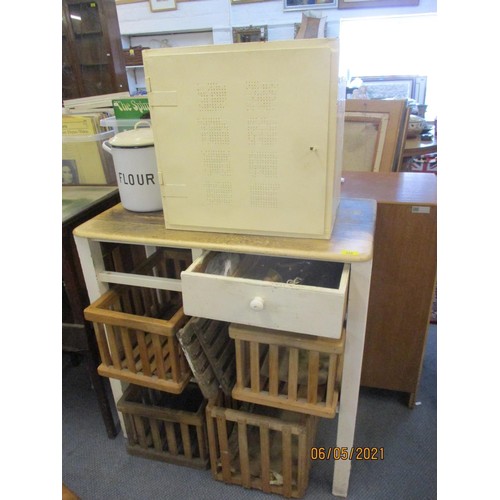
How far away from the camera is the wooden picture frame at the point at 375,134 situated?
161 centimetres

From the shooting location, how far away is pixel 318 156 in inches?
33.5

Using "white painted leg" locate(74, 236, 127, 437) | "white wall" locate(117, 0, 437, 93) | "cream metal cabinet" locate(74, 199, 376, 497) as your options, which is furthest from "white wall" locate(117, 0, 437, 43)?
"white painted leg" locate(74, 236, 127, 437)

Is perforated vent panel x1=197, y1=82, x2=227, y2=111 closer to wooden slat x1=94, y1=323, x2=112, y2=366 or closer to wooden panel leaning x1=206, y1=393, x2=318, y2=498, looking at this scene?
wooden slat x1=94, y1=323, x2=112, y2=366

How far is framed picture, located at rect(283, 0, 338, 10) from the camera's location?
4195 millimetres

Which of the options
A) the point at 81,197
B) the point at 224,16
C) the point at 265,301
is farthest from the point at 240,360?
the point at 224,16

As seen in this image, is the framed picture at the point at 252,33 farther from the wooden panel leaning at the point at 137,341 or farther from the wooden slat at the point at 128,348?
the wooden slat at the point at 128,348

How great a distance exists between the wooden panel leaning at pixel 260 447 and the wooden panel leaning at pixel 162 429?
0.07 meters

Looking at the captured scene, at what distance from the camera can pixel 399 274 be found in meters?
1.30

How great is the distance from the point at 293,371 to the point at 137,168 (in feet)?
2.30

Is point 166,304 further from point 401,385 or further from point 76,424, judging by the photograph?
point 401,385

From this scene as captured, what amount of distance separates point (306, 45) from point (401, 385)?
4.18 feet

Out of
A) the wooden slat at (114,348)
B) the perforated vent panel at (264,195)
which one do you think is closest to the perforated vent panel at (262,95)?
the perforated vent panel at (264,195)
